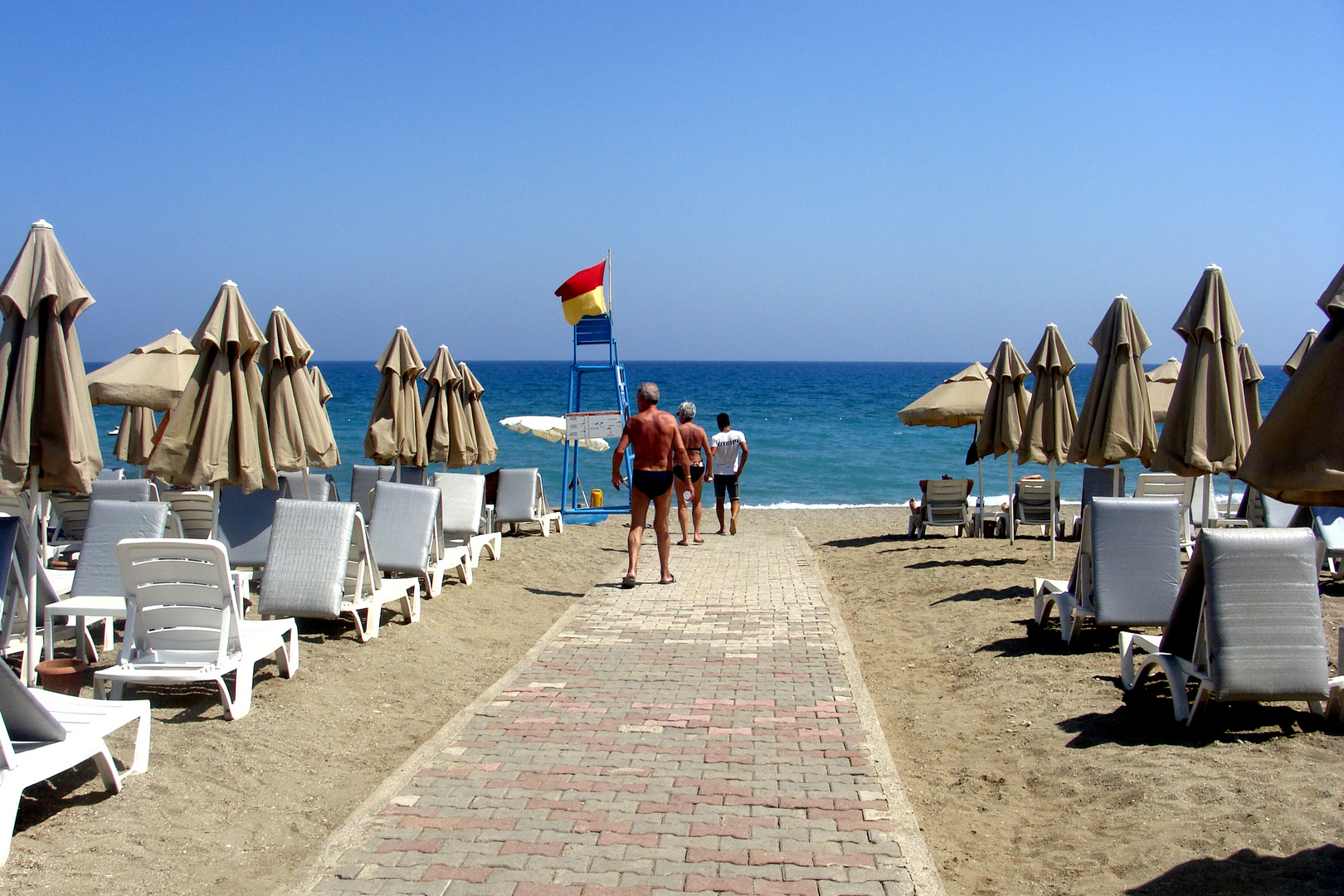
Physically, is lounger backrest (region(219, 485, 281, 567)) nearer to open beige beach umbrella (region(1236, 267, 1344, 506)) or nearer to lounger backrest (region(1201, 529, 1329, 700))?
lounger backrest (region(1201, 529, 1329, 700))

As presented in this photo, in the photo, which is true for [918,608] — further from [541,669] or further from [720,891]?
[720,891]

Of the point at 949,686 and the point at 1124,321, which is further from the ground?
the point at 1124,321

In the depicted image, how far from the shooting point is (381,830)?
3869mm

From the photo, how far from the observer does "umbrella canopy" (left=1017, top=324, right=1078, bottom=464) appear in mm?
11023

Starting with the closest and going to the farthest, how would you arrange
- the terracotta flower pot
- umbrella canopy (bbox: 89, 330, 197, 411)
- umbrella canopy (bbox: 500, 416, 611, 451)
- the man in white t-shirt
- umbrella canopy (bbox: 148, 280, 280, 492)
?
1. the terracotta flower pot
2. umbrella canopy (bbox: 148, 280, 280, 492)
3. umbrella canopy (bbox: 89, 330, 197, 411)
4. the man in white t-shirt
5. umbrella canopy (bbox: 500, 416, 611, 451)

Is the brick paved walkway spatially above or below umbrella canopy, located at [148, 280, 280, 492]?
below

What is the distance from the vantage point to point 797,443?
41.8 m

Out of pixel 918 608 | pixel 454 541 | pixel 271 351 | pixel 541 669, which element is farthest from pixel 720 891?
pixel 454 541

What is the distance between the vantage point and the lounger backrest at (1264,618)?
15.2 ft

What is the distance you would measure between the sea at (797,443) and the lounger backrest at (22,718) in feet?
48.1

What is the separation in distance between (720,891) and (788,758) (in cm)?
145

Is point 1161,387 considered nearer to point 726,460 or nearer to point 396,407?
point 726,460

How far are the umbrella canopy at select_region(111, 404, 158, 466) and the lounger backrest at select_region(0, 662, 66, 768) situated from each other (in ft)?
31.8

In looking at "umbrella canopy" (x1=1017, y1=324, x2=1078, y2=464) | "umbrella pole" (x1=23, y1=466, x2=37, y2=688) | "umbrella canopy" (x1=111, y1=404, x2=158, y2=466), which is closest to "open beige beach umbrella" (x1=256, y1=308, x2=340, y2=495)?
"umbrella pole" (x1=23, y1=466, x2=37, y2=688)
